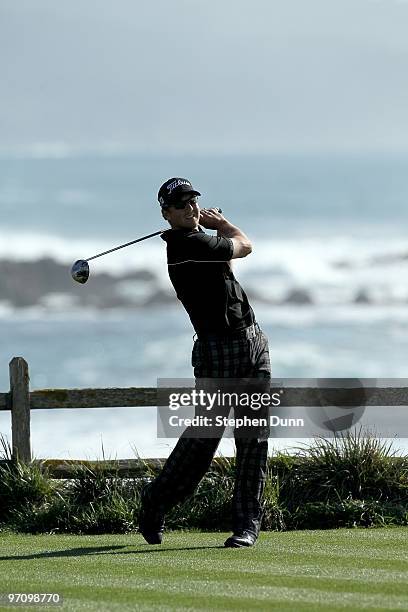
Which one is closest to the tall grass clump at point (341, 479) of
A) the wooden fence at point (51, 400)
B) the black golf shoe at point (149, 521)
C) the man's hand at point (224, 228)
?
the wooden fence at point (51, 400)

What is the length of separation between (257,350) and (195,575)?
172 cm

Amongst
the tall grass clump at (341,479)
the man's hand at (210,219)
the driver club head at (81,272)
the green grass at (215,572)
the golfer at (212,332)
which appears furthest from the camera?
the tall grass clump at (341,479)

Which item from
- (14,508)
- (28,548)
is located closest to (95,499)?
(14,508)

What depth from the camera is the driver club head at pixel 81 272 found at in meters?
7.87


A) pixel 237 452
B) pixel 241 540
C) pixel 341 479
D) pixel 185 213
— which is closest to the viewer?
pixel 185 213

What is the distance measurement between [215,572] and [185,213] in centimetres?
229

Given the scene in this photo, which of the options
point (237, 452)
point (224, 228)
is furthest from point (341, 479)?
point (224, 228)

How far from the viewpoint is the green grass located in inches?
222

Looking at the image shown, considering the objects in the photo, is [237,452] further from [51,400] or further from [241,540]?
[51,400]

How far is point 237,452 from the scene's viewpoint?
778 centimetres

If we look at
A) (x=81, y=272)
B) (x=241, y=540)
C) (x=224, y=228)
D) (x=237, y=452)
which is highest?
(x=224, y=228)

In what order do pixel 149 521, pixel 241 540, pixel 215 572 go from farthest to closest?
pixel 149 521, pixel 241 540, pixel 215 572

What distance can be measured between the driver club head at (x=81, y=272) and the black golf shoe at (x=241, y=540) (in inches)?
76.4

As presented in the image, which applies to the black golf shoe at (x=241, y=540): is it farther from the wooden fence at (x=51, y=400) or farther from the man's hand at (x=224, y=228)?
the wooden fence at (x=51, y=400)
